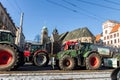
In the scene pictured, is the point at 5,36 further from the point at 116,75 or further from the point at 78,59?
the point at 116,75

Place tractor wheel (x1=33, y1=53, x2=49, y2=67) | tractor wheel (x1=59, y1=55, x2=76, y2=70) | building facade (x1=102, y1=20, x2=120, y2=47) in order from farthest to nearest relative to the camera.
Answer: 1. building facade (x1=102, y1=20, x2=120, y2=47)
2. tractor wheel (x1=33, y1=53, x2=49, y2=67)
3. tractor wheel (x1=59, y1=55, x2=76, y2=70)

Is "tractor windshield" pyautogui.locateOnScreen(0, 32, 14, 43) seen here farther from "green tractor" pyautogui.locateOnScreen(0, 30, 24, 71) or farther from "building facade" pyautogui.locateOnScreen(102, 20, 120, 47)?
"building facade" pyautogui.locateOnScreen(102, 20, 120, 47)

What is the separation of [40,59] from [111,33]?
7065cm

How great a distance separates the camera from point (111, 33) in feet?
282

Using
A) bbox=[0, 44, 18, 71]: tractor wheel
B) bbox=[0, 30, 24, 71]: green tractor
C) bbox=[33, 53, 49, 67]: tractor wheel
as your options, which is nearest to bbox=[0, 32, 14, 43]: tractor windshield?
bbox=[0, 30, 24, 71]: green tractor

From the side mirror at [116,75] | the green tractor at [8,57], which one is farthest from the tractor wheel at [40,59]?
the side mirror at [116,75]

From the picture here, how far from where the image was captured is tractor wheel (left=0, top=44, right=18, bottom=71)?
485 inches

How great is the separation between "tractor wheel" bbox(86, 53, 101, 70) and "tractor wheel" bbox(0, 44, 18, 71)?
5.40 meters

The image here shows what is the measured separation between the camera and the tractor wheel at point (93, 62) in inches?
597

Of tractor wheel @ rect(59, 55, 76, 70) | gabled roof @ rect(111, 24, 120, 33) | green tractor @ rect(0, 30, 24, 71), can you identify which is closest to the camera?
green tractor @ rect(0, 30, 24, 71)

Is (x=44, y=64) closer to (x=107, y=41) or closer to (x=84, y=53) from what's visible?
(x=84, y=53)

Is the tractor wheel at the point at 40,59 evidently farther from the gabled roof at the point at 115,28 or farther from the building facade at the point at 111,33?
the gabled roof at the point at 115,28

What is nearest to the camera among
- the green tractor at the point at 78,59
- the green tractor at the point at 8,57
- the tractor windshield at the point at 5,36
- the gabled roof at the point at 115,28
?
the green tractor at the point at 8,57

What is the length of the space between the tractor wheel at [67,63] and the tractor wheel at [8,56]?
137 inches
